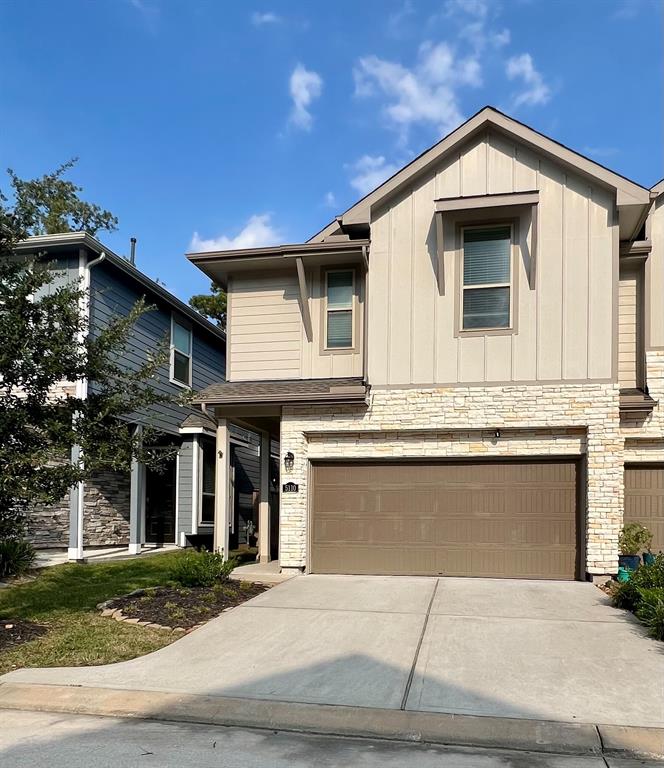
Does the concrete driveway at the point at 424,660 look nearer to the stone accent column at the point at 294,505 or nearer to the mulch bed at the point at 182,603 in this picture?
the mulch bed at the point at 182,603

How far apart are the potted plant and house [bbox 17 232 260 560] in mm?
7895

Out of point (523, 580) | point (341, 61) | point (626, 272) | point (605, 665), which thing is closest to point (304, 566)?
point (523, 580)

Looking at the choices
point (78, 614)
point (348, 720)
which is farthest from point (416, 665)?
point (78, 614)

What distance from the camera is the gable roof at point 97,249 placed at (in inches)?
508

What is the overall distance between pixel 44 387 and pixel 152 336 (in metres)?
9.08

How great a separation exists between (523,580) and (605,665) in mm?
4609

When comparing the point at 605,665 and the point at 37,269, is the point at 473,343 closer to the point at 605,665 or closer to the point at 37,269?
the point at 605,665

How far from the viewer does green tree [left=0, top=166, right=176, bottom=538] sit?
6906mm

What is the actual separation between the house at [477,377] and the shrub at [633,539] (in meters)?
0.19

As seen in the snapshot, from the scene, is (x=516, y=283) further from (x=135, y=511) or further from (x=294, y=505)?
(x=135, y=511)

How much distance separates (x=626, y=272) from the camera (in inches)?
483

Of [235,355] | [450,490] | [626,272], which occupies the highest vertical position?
[626,272]

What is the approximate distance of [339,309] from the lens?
12.3 m

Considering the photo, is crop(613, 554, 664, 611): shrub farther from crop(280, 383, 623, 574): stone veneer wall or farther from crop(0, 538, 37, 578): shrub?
crop(0, 538, 37, 578): shrub
